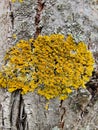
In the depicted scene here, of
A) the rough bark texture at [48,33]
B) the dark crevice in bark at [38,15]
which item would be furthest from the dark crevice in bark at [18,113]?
the dark crevice in bark at [38,15]

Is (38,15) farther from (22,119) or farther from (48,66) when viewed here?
(22,119)

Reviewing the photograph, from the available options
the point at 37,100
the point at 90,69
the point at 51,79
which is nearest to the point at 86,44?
the point at 90,69

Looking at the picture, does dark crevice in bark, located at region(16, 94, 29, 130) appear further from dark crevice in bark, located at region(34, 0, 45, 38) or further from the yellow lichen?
dark crevice in bark, located at region(34, 0, 45, 38)

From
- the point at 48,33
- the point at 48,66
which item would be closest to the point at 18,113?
the point at 48,66

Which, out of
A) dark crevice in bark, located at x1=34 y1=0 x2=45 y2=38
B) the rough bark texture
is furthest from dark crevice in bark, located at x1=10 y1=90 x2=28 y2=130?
dark crevice in bark, located at x1=34 y1=0 x2=45 y2=38

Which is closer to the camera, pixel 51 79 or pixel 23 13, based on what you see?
pixel 51 79

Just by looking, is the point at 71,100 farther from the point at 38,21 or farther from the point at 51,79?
the point at 38,21
